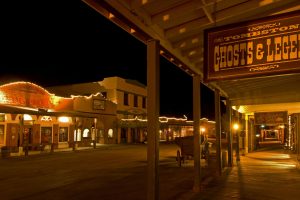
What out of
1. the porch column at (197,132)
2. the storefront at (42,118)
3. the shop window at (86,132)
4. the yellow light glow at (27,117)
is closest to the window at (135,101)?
the storefront at (42,118)

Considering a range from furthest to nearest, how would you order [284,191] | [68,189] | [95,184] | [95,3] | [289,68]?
1. [95,184]
2. [68,189]
3. [284,191]
4. [289,68]
5. [95,3]

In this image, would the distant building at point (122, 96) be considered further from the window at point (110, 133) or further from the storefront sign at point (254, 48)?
the storefront sign at point (254, 48)

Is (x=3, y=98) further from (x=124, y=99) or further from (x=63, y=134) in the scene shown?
(x=124, y=99)

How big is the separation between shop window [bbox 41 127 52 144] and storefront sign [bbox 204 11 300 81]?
26.6m

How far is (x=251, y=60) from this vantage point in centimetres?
559

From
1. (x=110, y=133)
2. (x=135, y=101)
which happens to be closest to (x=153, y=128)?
(x=110, y=133)

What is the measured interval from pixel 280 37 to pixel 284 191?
20.2ft

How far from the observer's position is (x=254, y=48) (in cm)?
557

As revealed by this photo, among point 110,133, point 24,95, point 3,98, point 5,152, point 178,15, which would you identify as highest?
point 24,95

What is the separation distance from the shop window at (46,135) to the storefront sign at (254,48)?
2661 centimetres

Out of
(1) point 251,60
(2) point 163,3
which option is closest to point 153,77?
(2) point 163,3

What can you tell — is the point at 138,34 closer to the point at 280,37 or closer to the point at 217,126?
the point at 280,37

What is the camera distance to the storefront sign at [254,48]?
17.3ft

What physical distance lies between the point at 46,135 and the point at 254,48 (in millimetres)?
27580
